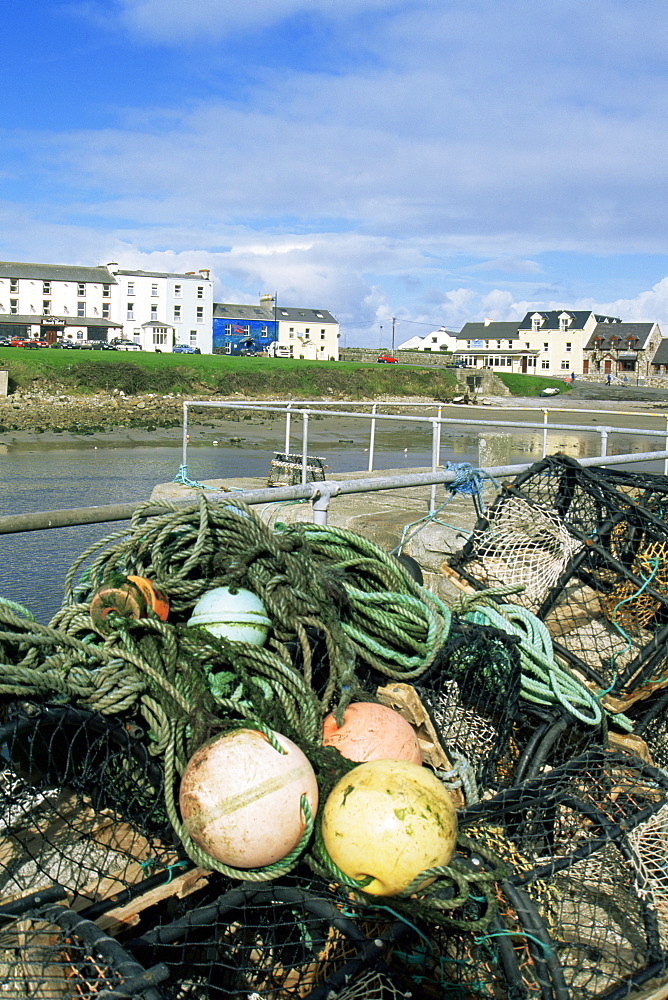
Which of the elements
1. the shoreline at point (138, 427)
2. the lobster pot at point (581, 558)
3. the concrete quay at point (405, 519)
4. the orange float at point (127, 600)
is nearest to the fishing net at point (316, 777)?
the orange float at point (127, 600)

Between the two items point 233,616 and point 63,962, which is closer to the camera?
point 63,962

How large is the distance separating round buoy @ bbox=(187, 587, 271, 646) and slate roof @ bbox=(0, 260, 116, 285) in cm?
8545

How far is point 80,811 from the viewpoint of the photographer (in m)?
2.60

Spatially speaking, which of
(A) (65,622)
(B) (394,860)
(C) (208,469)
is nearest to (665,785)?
(B) (394,860)

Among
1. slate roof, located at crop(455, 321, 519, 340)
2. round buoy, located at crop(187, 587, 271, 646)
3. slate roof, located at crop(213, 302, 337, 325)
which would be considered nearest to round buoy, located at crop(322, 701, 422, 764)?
round buoy, located at crop(187, 587, 271, 646)

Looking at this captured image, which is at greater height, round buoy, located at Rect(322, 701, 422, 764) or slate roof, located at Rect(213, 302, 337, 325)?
slate roof, located at Rect(213, 302, 337, 325)

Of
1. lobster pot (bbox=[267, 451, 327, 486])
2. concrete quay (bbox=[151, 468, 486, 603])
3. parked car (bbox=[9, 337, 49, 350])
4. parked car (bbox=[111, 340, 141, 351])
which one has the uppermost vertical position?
parked car (bbox=[111, 340, 141, 351])

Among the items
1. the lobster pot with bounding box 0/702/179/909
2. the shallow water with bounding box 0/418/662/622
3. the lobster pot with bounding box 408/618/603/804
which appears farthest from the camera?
the shallow water with bounding box 0/418/662/622

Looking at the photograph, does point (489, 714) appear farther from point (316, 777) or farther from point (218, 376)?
point (218, 376)

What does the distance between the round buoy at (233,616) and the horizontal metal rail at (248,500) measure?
1.31 feet

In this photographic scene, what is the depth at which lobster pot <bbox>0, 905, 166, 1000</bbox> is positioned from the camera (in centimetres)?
177

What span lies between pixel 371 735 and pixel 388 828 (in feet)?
1.33

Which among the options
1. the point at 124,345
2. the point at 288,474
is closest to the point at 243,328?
the point at 124,345

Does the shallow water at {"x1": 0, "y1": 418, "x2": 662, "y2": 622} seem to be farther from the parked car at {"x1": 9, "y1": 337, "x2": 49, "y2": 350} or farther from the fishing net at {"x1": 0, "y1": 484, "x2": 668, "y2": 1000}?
the parked car at {"x1": 9, "y1": 337, "x2": 49, "y2": 350}
